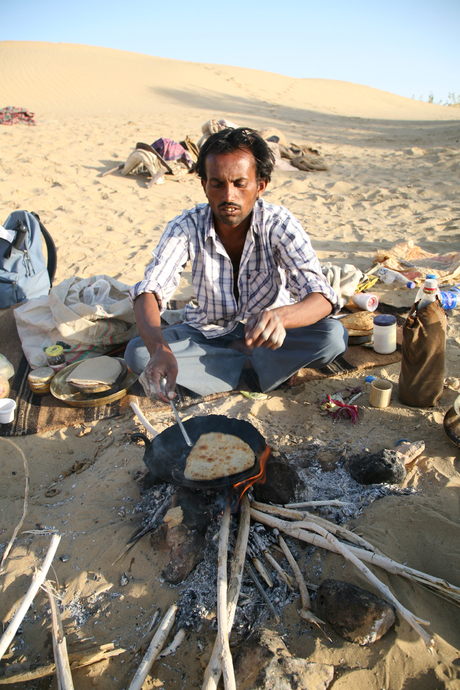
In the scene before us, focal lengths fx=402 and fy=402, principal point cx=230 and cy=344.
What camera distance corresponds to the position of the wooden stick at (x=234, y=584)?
1.22 m

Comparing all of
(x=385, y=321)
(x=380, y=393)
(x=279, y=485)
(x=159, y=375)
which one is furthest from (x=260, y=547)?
(x=385, y=321)

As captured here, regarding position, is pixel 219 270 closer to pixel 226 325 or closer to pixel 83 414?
pixel 226 325

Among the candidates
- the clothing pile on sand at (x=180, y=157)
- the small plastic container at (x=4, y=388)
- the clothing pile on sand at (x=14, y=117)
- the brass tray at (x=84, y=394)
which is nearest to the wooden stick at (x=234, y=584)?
the brass tray at (x=84, y=394)

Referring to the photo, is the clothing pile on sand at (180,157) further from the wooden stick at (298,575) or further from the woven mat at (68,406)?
the wooden stick at (298,575)

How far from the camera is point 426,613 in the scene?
4.58ft

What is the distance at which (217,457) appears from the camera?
1.87 meters

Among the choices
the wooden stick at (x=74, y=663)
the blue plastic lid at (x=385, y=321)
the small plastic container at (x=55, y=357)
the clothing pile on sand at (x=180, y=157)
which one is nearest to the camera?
the wooden stick at (x=74, y=663)

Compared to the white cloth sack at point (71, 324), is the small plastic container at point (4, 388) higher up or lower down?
lower down

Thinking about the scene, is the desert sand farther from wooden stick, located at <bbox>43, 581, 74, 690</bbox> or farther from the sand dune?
the sand dune

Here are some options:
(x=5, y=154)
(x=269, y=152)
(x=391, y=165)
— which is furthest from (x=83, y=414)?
(x=391, y=165)

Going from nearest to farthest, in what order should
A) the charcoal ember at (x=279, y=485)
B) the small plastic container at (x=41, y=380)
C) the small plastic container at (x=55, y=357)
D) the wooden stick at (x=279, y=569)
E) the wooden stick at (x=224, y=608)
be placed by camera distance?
the wooden stick at (x=224, y=608)
the wooden stick at (x=279, y=569)
the charcoal ember at (x=279, y=485)
the small plastic container at (x=41, y=380)
the small plastic container at (x=55, y=357)

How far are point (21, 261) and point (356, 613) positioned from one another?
3.50 m

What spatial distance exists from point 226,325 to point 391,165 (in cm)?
761

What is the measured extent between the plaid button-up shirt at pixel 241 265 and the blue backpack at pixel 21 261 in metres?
1.65
